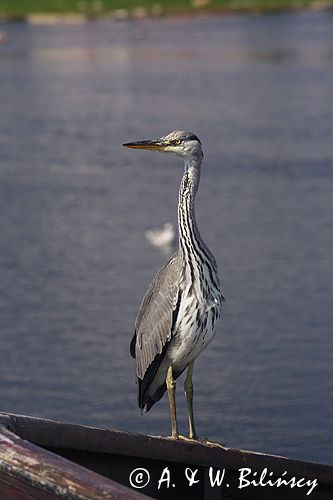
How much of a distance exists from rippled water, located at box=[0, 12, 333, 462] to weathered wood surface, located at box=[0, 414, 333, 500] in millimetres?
2272

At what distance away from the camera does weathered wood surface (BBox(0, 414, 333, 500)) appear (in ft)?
15.5

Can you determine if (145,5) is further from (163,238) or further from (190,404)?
(190,404)

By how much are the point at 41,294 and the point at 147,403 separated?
5.11m

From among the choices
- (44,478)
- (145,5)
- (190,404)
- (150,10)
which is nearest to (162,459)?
(190,404)

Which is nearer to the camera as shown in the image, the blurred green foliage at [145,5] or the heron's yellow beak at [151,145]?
the heron's yellow beak at [151,145]

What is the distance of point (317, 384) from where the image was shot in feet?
28.0

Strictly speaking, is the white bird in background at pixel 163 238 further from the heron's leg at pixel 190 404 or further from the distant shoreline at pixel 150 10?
the distant shoreline at pixel 150 10

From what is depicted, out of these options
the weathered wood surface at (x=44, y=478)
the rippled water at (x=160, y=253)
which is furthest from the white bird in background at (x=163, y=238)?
the weathered wood surface at (x=44, y=478)

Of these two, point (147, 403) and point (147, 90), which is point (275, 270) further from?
point (147, 90)

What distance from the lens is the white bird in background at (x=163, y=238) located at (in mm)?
12078

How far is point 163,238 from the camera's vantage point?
39.7 feet

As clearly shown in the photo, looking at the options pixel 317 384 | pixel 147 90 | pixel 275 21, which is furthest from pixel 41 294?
pixel 275 21

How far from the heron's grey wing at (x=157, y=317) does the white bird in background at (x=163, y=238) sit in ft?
20.1

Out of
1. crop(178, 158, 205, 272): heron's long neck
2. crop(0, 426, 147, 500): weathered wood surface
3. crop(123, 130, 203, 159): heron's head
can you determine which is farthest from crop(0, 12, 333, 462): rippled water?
crop(0, 426, 147, 500): weathered wood surface
